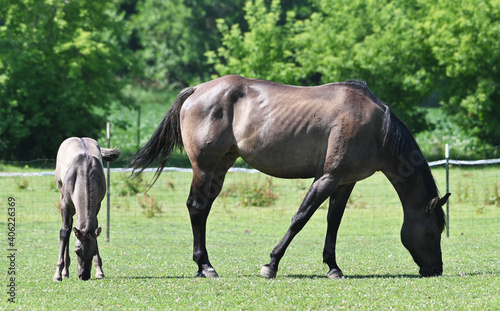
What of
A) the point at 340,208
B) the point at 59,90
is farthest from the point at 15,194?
the point at 340,208

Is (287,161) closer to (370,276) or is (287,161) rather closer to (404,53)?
(370,276)

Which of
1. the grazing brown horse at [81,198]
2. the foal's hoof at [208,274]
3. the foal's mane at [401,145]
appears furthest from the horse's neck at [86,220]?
the foal's mane at [401,145]

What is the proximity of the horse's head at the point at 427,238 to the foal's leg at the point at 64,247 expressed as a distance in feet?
13.1

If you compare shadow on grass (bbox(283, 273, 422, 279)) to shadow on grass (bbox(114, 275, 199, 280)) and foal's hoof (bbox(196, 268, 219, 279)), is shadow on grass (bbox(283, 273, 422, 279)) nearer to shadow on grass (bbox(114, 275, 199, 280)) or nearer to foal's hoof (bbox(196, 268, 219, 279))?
foal's hoof (bbox(196, 268, 219, 279))

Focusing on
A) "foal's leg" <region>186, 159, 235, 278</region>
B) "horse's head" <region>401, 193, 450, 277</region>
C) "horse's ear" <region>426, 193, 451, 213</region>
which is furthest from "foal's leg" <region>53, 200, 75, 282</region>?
"horse's ear" <region>426, 193, 451, 213</region>

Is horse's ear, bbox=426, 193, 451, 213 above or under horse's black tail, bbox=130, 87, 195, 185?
under

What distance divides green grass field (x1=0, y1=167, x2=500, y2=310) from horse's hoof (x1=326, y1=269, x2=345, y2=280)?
0.40 feet

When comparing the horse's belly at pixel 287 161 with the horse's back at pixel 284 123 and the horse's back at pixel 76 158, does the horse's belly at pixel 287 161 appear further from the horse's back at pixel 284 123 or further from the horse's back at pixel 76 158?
the horse's back at pixel 76 158

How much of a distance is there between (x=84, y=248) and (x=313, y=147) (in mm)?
2785

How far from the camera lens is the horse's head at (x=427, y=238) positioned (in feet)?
27.3

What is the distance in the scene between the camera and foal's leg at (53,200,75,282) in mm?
8445

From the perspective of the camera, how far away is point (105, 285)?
7.79 m

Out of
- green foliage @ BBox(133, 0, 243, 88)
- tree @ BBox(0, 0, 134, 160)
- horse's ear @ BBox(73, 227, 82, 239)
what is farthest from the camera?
green foliage @ BBox(133, 0, 243, 88)

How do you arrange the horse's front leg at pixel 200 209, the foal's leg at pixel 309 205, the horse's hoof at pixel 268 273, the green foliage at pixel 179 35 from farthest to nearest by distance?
the green foliage at pixel 179 35
the horse's front leg at pixel 200 209
the horse's hoof at pixel 268 273
the foal's leg at pixel 309 205
